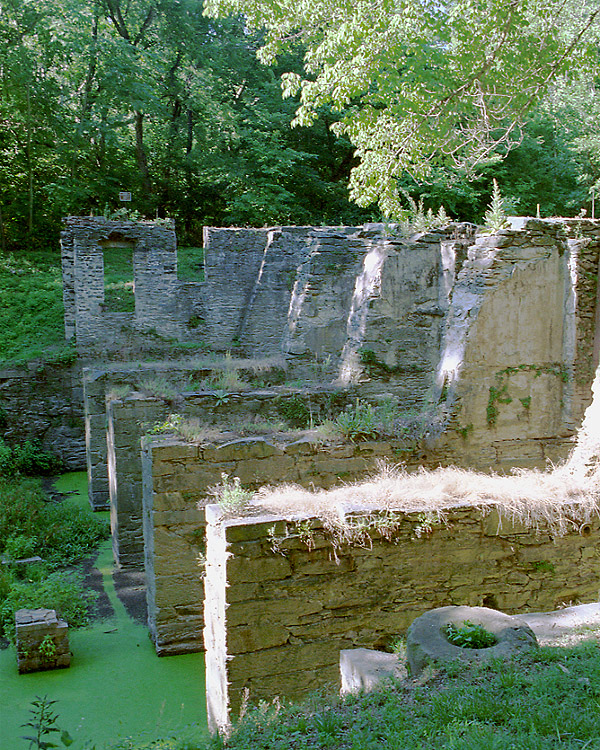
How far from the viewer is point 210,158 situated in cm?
2628

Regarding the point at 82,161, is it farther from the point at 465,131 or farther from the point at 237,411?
the point at 237,411

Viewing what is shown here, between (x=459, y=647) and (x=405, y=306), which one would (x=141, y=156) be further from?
(x=459, y=647)

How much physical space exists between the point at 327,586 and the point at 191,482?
259 centimetres

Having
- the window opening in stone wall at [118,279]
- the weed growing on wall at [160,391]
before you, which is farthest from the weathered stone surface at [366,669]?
the window opening in stone wall at [118,279]

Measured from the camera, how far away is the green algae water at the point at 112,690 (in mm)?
5613

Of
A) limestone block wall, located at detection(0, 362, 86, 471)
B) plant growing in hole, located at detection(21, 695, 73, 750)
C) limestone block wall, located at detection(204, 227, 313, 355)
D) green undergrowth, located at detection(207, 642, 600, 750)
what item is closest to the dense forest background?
limestone block wall, located at detection(204, 227, 313, 355)

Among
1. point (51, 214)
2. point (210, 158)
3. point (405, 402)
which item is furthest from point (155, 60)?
point (405, 402)

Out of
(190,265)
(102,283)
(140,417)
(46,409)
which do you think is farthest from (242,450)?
(190,265)

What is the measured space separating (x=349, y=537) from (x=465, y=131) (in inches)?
337

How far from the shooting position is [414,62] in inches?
423

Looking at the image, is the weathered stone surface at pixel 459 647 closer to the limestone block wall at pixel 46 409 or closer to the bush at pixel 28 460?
the bush at pixel 28 460

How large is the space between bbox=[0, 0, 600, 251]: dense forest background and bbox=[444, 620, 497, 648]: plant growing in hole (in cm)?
2173

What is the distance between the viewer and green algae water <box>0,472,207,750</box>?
5613mm

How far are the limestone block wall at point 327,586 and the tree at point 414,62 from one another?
6930 millimetres
